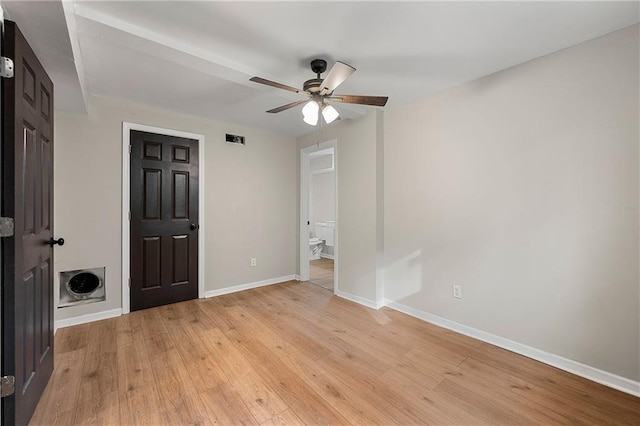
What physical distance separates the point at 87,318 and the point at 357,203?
319 cm

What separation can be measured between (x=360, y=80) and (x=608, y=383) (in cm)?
294

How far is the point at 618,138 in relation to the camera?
6.04 ft

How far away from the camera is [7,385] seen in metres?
1.31

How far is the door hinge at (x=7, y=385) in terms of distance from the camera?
1292mm

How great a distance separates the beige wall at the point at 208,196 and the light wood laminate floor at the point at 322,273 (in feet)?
1.42

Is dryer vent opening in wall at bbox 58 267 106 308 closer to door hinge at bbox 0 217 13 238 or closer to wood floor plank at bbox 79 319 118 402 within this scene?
wood floor plank at bbox 79 319 118 402

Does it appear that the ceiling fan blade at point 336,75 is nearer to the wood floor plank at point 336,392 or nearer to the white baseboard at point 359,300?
the wood floor plank at point 336,392

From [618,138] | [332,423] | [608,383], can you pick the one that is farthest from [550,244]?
[332,423]

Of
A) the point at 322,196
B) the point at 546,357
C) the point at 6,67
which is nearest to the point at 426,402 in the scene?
the point at 546,357

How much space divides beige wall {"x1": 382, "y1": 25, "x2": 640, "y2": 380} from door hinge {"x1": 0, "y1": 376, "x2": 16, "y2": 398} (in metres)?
3.04

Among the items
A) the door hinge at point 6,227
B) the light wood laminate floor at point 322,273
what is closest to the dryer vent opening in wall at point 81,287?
the door hinge at point 6,227

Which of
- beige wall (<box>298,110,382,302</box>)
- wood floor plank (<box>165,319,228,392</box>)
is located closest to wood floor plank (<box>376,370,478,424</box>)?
wood floor plank (<box>165,319,228,392</box>)

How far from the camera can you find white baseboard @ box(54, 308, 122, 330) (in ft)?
8.95

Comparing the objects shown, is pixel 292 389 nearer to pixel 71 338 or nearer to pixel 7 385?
pixel 7 385
